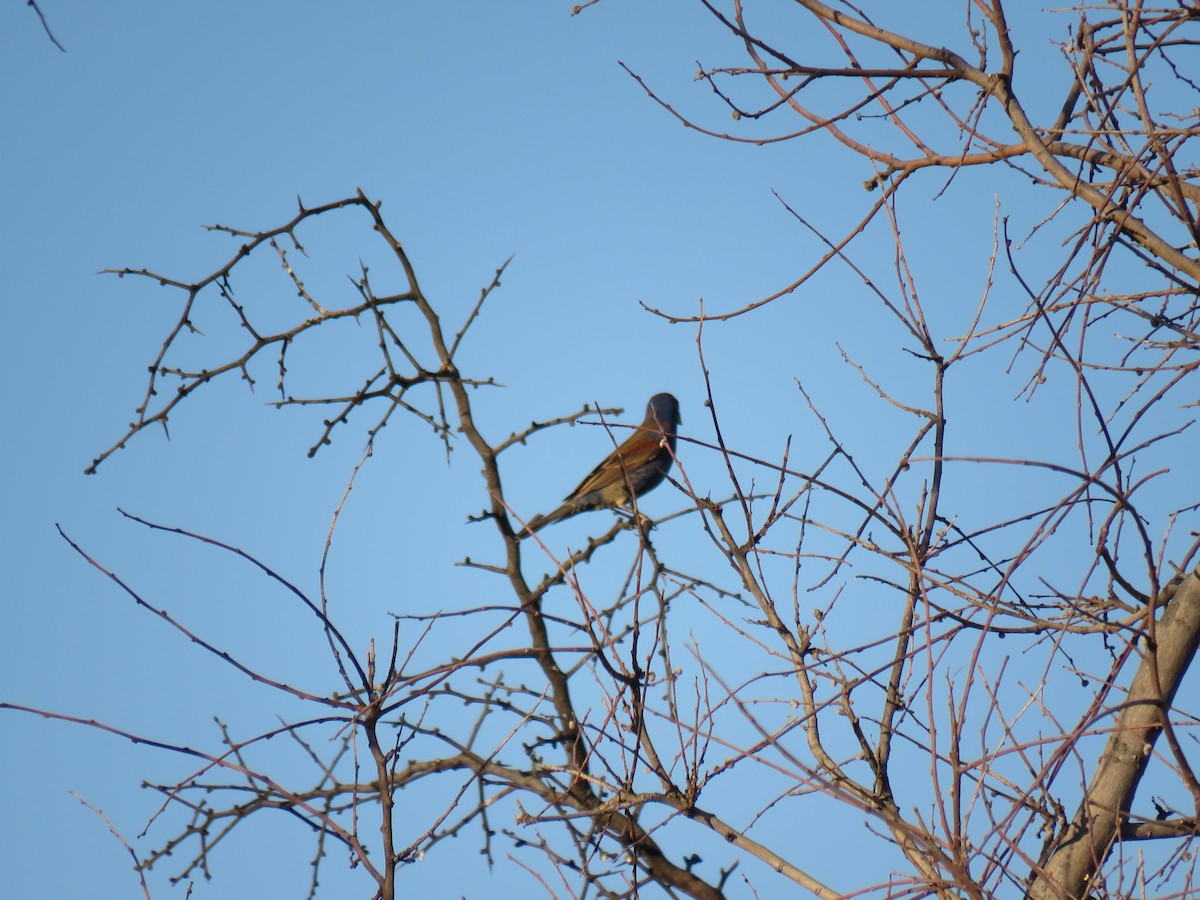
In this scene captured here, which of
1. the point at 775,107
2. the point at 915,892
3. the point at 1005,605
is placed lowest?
the point at 915,892

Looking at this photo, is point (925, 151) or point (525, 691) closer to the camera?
point (925, 151)

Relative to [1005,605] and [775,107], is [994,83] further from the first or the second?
[1005,605]

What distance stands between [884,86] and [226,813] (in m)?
3.38

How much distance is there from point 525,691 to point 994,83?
2556 mm

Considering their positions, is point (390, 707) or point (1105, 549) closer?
point (390, 707)

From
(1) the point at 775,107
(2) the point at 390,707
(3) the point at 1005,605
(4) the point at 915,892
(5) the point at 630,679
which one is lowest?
(4) the point at 915,892

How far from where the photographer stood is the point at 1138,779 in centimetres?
294

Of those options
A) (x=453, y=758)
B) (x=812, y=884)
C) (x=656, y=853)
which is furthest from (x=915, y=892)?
(x=453, y=758)

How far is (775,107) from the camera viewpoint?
3.07m

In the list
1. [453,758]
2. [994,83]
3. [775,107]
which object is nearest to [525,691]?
[453,758]

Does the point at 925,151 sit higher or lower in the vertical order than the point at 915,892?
higher

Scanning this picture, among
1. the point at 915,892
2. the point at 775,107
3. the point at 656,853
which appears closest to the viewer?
the point at 915,892

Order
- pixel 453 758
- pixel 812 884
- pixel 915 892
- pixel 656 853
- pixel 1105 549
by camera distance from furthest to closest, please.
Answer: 1. pixel 453 758
2. pixel 656 853
3. pixel 1105 549
4. pixel 812 884
5. pixel 915 892

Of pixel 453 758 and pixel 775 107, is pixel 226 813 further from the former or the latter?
pixel 775 107
